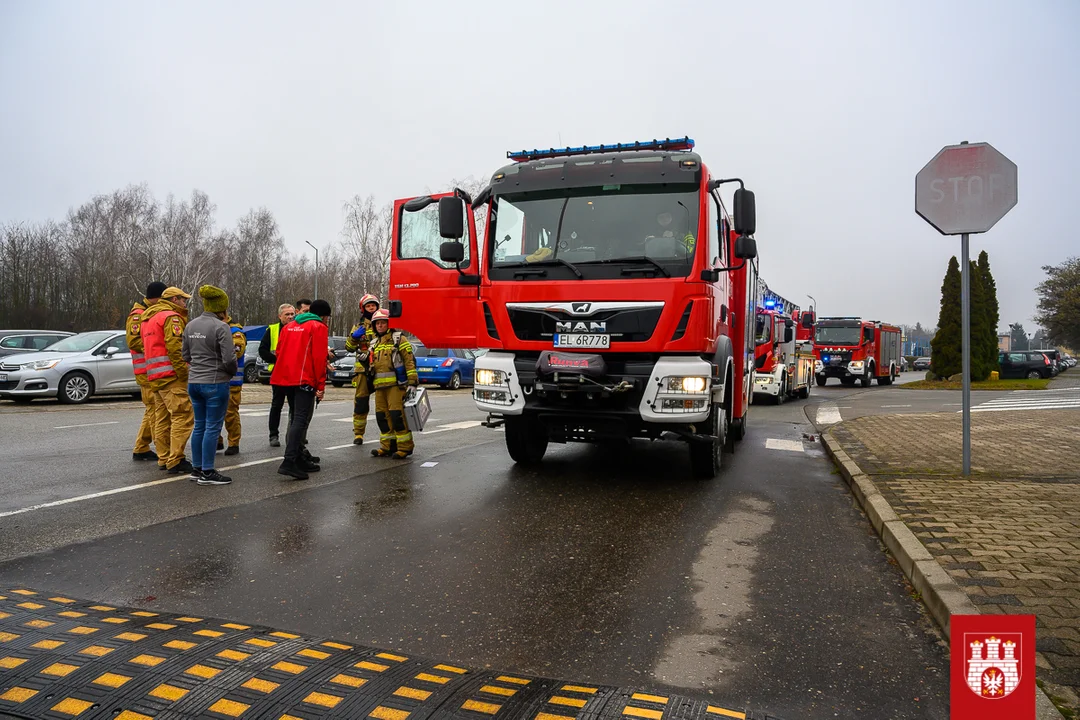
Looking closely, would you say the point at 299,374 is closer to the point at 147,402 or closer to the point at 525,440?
the point at 147,402

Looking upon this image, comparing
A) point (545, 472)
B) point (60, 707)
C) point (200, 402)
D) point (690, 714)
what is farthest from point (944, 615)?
point (200, 402)

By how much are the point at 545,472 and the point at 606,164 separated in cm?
338

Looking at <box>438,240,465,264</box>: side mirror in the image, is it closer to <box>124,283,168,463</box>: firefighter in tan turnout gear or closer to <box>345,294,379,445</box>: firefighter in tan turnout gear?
<box>345,294,379,445</box>: firefighter in tan turnout gear

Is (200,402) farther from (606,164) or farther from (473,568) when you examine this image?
(606,164)

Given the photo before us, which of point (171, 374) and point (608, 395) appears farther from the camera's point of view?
point (171, 374)

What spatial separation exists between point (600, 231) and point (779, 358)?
14.4 metres

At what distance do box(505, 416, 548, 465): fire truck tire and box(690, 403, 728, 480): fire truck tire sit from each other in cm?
177

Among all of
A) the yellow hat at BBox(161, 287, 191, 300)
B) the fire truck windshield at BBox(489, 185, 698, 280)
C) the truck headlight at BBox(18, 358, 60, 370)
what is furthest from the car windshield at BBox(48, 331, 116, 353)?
the fire truck windshield at BBox(489, 185, 698, 280)

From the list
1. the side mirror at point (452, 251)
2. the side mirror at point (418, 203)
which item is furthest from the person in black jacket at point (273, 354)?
the side mirror at point (452, 251)

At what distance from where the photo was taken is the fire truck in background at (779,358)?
1872 centimetres

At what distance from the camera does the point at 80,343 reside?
Result: 1622 centimetres

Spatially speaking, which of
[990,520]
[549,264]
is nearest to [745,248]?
[549,264]

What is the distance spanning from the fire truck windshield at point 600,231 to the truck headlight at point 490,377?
0.94 metres

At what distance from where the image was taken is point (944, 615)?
388 cm
